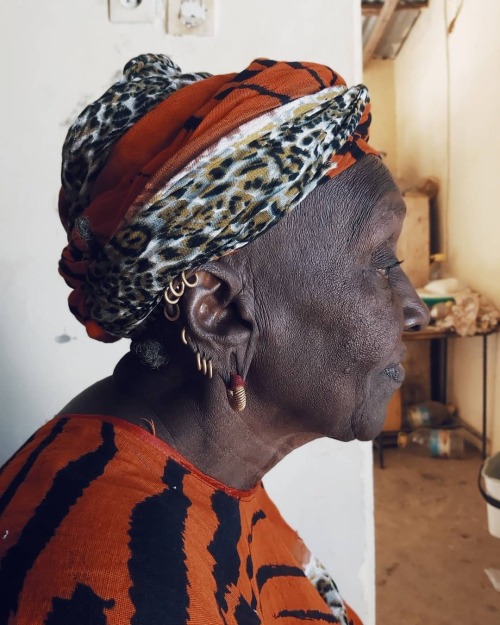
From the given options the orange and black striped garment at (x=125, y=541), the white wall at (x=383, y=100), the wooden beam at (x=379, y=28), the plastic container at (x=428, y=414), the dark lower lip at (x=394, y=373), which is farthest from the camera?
the white wall at (x=383, y=100)

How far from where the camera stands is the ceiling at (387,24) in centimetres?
416

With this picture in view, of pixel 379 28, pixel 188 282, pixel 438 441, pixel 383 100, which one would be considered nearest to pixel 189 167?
pixel 188 282

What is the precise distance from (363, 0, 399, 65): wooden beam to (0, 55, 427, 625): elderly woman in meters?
3.90

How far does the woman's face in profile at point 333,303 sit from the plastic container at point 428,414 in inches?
130

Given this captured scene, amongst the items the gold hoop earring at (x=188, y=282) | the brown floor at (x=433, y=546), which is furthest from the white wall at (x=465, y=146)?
the gold hoop earring at (x=188, y=282)

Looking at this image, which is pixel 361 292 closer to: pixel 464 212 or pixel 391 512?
pixel 391 512

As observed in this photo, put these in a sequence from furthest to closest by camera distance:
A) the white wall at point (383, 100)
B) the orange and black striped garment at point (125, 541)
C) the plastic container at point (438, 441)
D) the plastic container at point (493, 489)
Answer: the white wall at point (383, 100), the plastic container at point (438, 441), the plastic container at point (493, 489), the orange and black striped garment at point (125, 541)

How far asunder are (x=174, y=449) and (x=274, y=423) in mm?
128

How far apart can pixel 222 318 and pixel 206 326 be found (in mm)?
24

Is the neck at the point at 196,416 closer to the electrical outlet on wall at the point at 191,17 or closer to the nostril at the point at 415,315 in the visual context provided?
the nostril at the point at 415,315

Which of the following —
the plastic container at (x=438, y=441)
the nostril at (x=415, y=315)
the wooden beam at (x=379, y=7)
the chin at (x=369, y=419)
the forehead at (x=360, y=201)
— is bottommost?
the plastic container at (x=438, y=441)

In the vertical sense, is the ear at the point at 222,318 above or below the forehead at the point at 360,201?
below

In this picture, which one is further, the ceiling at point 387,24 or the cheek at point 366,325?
the ceiling at point 387,24

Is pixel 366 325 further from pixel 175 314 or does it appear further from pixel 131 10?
pixel 131 10
